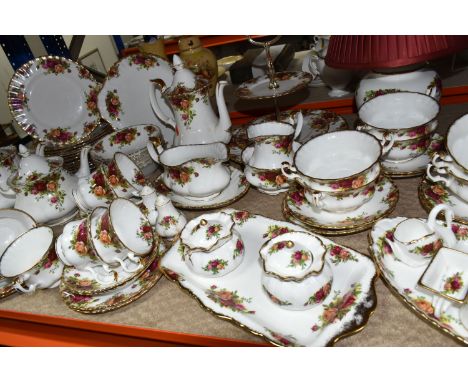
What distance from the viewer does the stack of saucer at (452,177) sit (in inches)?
35.2

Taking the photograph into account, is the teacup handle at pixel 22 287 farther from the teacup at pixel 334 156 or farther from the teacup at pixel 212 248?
the teacup at pixel 334 156

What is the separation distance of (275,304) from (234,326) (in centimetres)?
10

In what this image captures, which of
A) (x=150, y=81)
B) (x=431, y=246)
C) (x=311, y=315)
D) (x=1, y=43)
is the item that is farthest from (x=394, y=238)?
(x=1, y=43)

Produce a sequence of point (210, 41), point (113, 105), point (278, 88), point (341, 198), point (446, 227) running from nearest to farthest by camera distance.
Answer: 1. point (446, 227)
2. point (341, 198)
3. point (278, 88)
4. point (113, 105)
5. point (210, 41)

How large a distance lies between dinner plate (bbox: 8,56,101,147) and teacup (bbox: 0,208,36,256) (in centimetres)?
41

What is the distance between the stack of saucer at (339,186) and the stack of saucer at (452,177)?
3.3 inches

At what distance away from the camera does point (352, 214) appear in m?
1.02

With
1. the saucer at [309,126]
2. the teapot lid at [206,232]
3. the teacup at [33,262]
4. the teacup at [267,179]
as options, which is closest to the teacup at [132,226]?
the teapot lid at [206,232]

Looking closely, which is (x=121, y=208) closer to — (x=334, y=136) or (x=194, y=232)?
(x=194, y=232)

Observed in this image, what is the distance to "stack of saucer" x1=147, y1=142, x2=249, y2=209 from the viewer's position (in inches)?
46.5

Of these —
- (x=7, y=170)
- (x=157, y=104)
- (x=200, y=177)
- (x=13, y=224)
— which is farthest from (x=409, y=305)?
(x=7, y=170)

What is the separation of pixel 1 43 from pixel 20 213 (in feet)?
3.57

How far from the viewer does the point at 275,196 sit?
124cm

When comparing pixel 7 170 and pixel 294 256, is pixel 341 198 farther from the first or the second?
pixel 7 170
